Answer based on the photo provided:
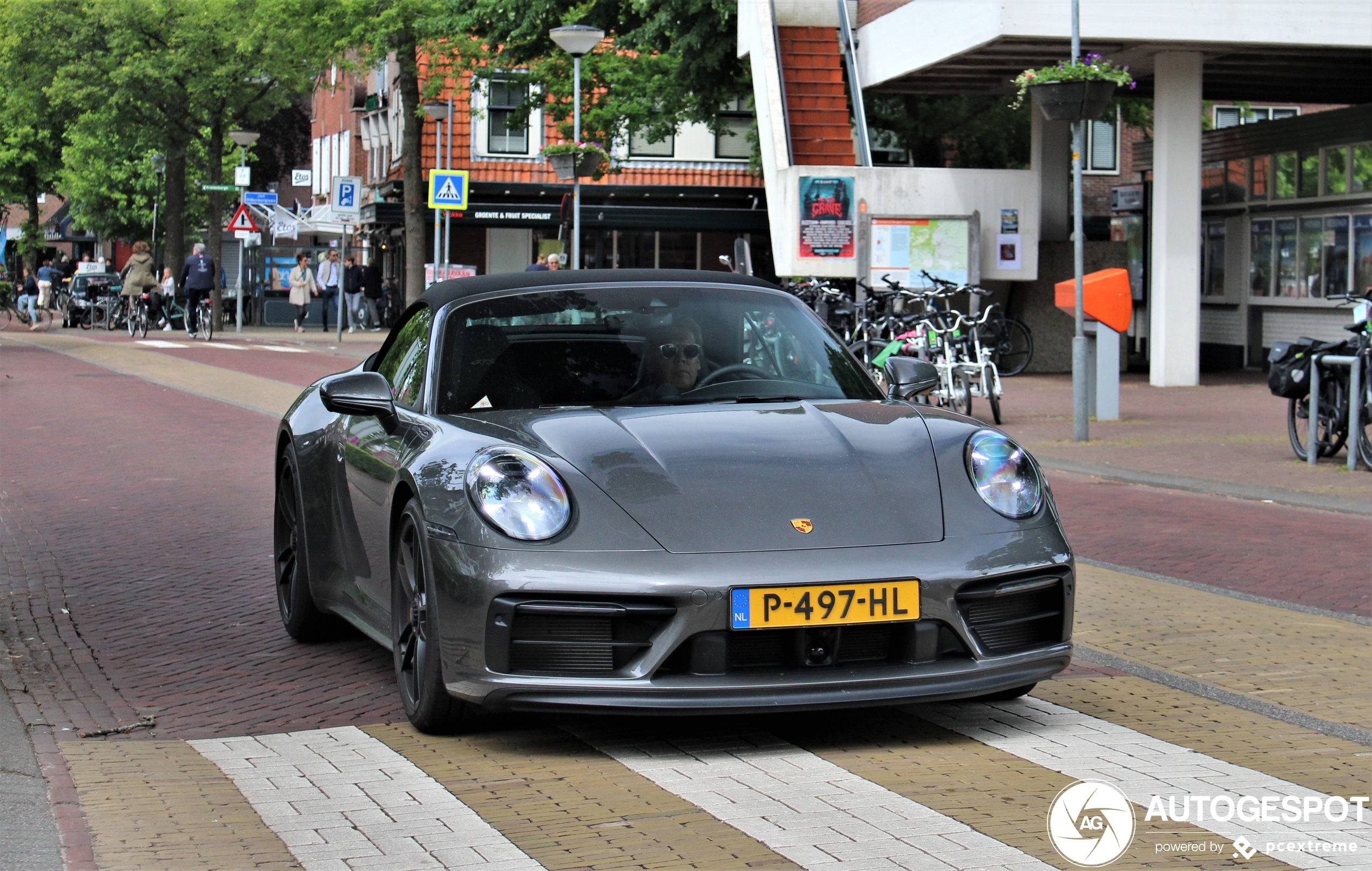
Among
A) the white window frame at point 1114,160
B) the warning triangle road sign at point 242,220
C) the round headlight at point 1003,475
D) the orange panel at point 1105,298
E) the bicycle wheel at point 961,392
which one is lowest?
the bicycle wheel at point 961,392

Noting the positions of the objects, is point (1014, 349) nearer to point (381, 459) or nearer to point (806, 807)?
point (381, 459)

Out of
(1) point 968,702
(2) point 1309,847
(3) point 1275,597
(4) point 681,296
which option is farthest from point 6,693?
(3) point 1275,597

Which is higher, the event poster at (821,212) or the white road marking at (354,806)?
the event poster at (821,212)

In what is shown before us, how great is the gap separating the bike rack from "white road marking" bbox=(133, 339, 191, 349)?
23.5m

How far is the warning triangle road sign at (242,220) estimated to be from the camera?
37.9m

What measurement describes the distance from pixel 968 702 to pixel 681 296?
5.05ft

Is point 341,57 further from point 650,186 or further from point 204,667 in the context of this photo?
point 204,667

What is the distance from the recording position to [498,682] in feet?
14.8

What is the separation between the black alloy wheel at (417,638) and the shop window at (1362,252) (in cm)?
1977

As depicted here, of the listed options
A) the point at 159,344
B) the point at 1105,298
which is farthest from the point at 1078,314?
the point at 159,344

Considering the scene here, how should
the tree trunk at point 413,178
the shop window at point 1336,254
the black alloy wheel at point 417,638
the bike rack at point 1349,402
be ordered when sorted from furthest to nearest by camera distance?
the tree trunk at point 413,178, the shop window at point 1336,254, the bike rack at point 1349,402, the black alloy wheel at point 417,638

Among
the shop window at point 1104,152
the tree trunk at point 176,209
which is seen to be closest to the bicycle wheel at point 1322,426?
the tree trunk at point 176,209

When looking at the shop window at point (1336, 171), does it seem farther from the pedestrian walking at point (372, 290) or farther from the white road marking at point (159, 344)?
the pedestrian walking at point (372, 290)

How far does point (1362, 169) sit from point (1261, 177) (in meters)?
2.68
